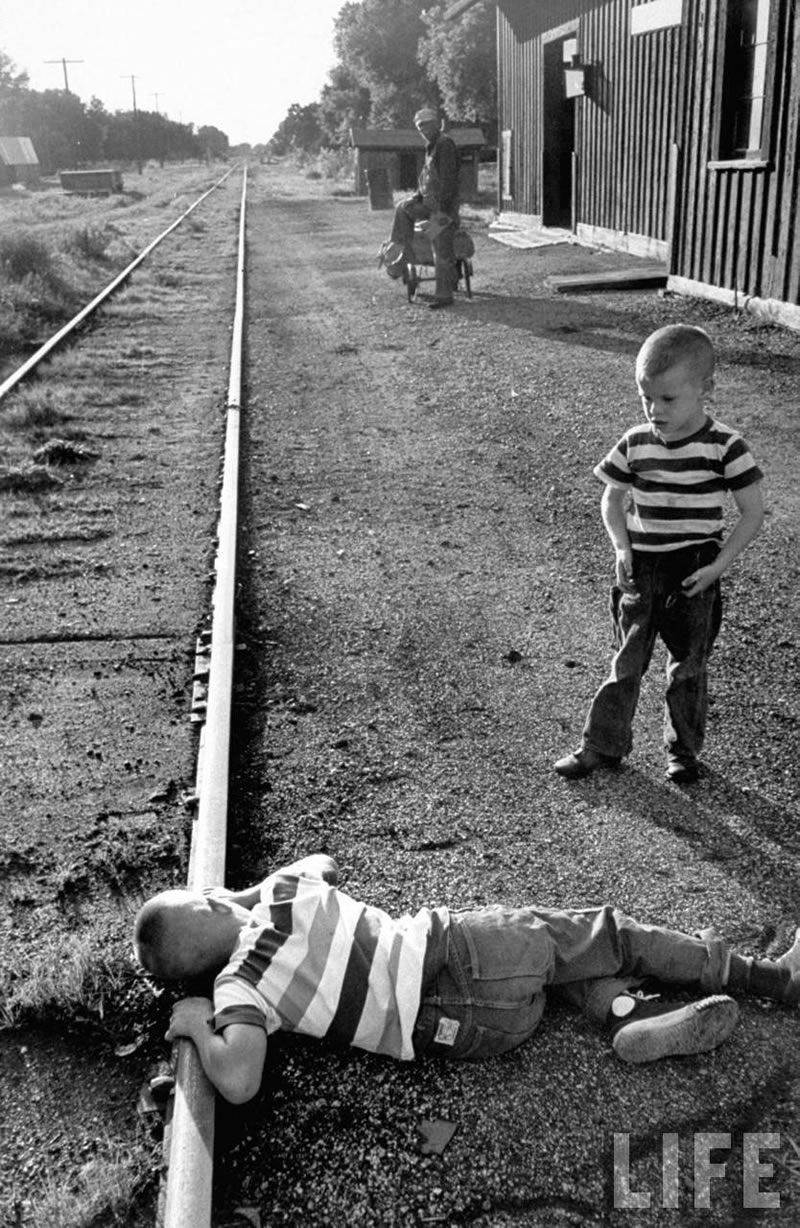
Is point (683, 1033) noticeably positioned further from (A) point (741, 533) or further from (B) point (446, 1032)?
(A) point (741, 533)

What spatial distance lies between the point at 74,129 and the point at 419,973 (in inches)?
3881

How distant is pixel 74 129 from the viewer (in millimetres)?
89125

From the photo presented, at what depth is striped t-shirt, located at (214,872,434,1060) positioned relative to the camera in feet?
8.04

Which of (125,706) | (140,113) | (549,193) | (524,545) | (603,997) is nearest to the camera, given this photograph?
(603,997)

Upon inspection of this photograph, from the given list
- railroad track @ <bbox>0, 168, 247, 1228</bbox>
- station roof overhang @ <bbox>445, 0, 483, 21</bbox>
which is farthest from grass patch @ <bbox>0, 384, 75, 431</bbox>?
station roof overhang @ <bbox>445, 0, 483, 21</bbox>

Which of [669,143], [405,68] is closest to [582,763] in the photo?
[669,143]

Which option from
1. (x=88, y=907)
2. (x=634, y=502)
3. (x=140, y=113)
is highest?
(x=140, y=113)

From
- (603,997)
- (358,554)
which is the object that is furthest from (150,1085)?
(358,554)

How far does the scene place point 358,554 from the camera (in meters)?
5.86

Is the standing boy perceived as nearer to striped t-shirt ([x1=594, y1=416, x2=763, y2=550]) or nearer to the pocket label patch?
striped t-shirt ([x1=594, y1=416, x2=763, y2=550])

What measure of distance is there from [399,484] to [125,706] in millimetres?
3193

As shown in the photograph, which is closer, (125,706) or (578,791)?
(578,791)

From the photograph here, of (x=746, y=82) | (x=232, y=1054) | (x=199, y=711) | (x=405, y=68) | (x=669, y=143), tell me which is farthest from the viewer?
(x=405, y=68)

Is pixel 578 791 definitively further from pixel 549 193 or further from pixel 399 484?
pixel 549 193
